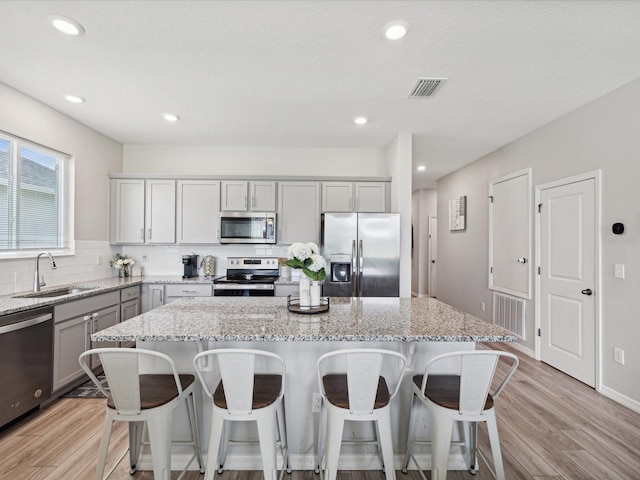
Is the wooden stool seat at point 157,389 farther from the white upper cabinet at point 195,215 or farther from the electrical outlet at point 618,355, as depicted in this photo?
the electrical outlet at point 618,355

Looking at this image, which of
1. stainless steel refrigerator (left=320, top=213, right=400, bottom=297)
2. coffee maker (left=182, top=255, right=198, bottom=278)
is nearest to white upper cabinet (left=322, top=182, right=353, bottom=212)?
stainless steel refrigerator (left=320, top=213, right=400, bottom=297)

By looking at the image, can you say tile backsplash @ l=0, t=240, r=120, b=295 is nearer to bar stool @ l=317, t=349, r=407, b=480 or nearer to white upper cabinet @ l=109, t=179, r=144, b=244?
white upper cabinet @ l=109, t=179, r=144, b=244

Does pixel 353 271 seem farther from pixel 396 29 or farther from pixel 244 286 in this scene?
pixel 396 29

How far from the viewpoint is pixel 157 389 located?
5.38ft

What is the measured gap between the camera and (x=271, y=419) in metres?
1.52

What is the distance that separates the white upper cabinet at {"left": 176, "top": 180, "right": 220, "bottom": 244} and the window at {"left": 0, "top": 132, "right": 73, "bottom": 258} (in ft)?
3.80

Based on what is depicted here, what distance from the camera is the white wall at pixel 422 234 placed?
26.1 ft

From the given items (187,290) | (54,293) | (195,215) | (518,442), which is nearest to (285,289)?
(187,290)

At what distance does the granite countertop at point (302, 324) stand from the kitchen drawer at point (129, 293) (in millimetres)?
1626

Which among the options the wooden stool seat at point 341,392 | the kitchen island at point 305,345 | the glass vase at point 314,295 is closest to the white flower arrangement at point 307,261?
the glass vase at point 314,295

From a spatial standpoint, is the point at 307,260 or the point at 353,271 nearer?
the point at 307,260

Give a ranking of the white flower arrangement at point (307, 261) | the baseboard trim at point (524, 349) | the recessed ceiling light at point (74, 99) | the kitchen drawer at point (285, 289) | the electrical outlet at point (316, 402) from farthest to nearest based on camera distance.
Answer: the kitchen drawer at point (285, 289) < the baseboard trim at point (524, 349) < the recessed ceiling light at point (74, 99) < the white flower arrangement at point (307, 261) < the electrical outlet at point (316, 402)

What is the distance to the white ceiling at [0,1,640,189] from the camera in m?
1.88

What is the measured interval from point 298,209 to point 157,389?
2.92m
